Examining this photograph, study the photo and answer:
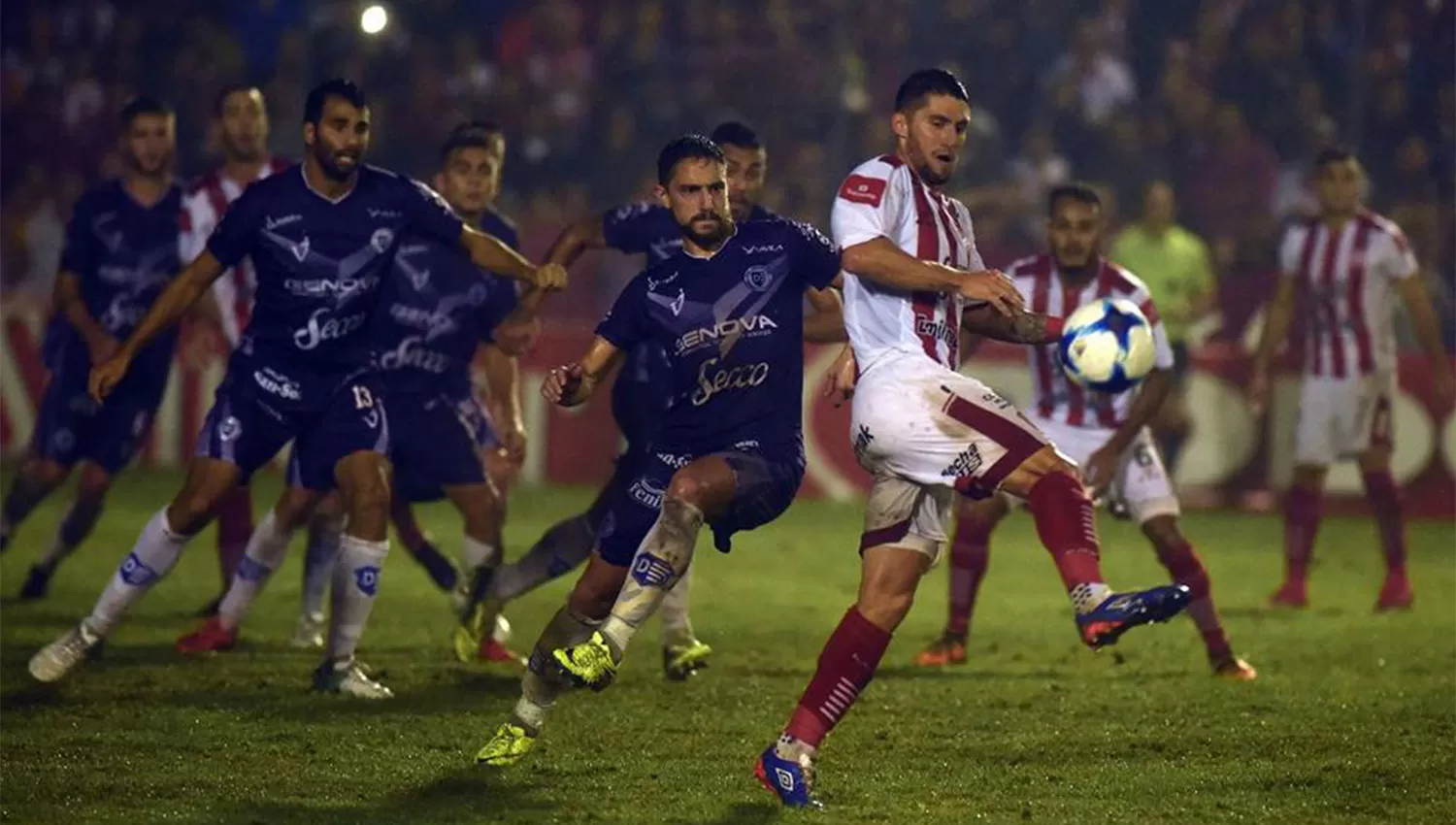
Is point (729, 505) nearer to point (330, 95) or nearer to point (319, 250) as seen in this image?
point (319, 250)

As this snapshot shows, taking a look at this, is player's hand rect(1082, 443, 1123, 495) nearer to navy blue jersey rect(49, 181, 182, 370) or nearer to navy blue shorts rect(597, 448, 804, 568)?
navy blue shorts rect(597, 448, 804, 568)

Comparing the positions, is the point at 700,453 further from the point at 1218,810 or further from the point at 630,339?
the point at 1218,810

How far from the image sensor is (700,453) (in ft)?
25.9

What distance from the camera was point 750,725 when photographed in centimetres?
869

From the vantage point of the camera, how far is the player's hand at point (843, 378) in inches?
308

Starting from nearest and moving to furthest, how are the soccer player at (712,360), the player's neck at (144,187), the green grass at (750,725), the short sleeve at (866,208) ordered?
the green grass at (750,725), the short sleeve at (866,208), the soccer player at (712,360), the player's neck at (144,187)

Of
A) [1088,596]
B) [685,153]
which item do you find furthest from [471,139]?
[1088,596]

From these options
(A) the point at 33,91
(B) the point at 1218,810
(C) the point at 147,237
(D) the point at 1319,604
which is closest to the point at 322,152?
(C) the point at 147,237

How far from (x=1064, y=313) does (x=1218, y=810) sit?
155 inches

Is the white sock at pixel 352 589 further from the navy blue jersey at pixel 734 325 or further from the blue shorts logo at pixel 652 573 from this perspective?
the blue shorts logo at pixel 652 573

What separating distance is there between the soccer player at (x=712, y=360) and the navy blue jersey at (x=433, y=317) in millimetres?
2627

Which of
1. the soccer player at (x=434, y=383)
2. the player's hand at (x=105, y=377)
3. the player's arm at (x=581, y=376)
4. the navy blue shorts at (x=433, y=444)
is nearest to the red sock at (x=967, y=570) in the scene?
the soccer player at (x=434, y=383)

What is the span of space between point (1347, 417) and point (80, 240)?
7025 millimetres

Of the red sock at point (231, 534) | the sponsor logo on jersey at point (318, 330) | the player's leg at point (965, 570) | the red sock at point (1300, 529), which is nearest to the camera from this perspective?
the sponsor logo on jersey at point (318, 330)
